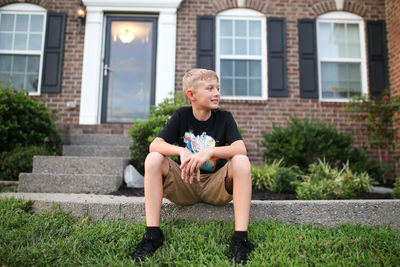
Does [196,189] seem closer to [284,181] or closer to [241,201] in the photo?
[241,201]

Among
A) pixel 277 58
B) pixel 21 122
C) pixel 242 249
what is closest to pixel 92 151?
pixel 21 122

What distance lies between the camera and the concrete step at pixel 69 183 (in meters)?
3.32

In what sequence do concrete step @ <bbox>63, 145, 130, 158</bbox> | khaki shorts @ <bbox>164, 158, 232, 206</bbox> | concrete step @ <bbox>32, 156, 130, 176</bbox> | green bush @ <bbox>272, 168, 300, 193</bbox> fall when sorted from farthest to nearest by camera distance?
concrete step @ <bbox>63, 145, 130, 158</bbox>, concrete step @ <bbox>32, 156, 130, 176</bbox>, green bush @ <bbox>272, 168, 300, 193</bbox>, khaki shorts @ <bbox>164, 158, 232, 206</bbox>

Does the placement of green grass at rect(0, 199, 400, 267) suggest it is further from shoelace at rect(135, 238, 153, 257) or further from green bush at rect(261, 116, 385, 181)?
green bush at rect(261, 116, 385, 181)

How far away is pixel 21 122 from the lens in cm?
418

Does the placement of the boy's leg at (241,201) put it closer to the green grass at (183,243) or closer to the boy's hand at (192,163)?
the green grass at (183,243)

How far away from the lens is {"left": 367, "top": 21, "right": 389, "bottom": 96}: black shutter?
566 cm

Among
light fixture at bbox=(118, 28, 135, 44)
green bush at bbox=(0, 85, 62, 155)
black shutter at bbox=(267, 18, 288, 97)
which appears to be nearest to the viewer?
green bush at bbox=(0, 85, 62, 155)

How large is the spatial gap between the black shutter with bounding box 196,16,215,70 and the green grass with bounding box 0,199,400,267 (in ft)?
13.0

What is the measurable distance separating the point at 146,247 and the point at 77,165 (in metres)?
2.31

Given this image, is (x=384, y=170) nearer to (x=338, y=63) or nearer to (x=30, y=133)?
(x=338, y=63)

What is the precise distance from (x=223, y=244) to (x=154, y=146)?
2.53 feet

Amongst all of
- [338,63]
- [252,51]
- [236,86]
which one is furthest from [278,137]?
[338,63]

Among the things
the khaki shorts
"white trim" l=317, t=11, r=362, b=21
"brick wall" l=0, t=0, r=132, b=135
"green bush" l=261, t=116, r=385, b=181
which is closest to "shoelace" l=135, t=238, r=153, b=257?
the khaki shorts
